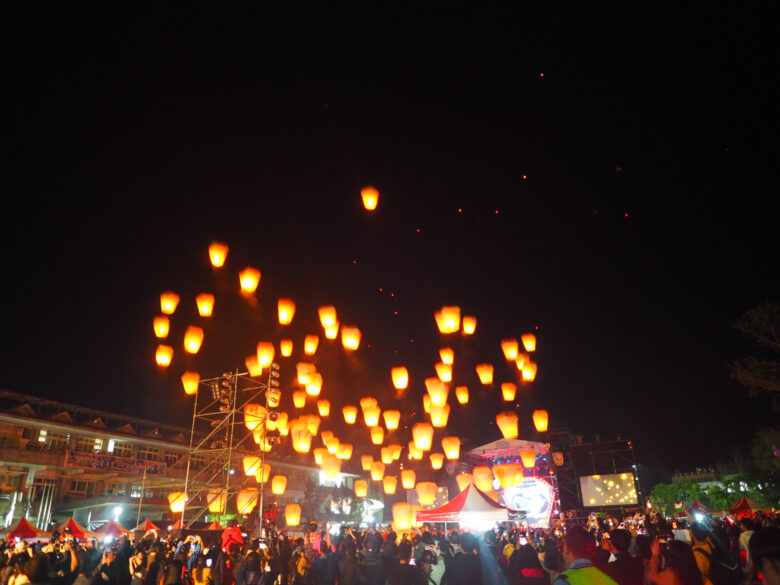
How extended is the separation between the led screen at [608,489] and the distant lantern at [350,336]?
20915 millimetres

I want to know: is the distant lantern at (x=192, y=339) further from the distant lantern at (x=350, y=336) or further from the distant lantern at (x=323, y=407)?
the distant lantern at (x=323, y=407)

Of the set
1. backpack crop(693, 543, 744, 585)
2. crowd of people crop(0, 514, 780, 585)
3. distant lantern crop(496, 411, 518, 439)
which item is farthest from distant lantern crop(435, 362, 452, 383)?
backpack crop(693, 543, 744, 585)

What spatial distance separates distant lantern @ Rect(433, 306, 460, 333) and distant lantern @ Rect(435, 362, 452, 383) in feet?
10.0

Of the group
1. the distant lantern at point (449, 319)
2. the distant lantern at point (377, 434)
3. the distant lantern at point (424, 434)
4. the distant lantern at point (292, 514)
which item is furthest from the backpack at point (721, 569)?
the distant lantern at point (292, 514)

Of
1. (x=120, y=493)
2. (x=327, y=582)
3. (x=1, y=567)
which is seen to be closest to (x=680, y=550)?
(x=327, y=582)

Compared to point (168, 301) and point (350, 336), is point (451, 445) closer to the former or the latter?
point (350, 336)

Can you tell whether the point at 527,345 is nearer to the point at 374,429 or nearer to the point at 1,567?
the point at 374,429

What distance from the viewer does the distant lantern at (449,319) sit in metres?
16.9

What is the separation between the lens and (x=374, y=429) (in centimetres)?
2238

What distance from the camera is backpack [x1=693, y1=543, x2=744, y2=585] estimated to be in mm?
4559

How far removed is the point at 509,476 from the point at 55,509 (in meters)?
20.1

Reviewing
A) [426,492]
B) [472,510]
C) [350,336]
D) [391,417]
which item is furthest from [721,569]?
[426,492]

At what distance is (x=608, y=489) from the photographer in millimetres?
31266

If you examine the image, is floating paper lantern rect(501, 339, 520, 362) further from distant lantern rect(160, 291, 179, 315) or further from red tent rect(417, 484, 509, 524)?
distant lantern rect(160, 291, 179, 315)
